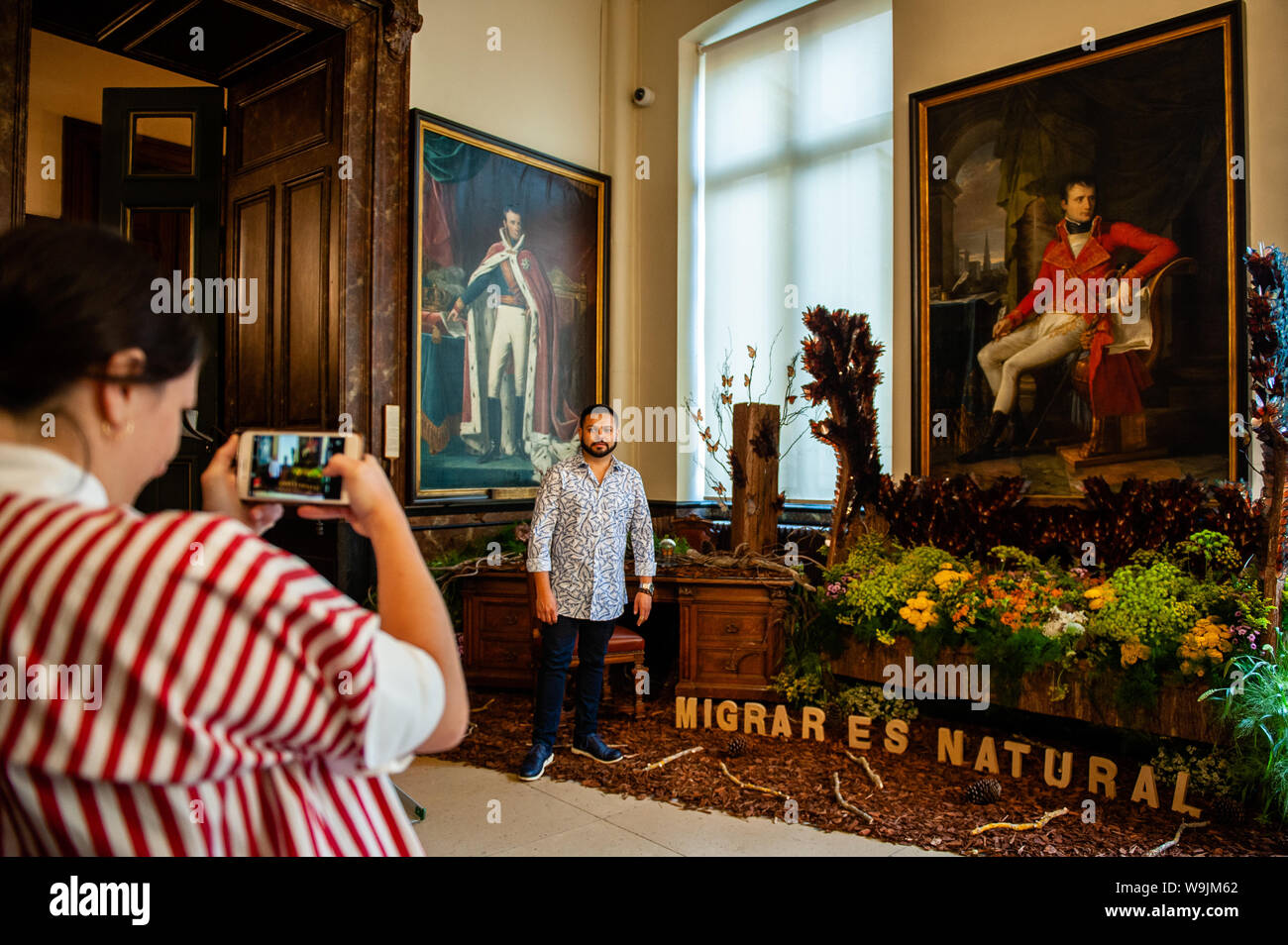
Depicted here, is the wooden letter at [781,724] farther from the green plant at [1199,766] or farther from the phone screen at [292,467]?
the phone screen at [292,467]

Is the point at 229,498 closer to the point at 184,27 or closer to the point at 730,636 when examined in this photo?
the point at 730,636

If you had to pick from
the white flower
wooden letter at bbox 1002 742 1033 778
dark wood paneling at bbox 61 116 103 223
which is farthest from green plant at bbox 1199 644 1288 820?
dark wood paneling at bbox 61 116 103 223

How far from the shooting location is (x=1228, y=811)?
3660 mm

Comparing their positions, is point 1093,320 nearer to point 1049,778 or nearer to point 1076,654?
point 1076,654

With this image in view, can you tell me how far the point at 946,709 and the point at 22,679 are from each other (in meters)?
5.18

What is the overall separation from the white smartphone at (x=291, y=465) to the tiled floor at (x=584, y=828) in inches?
109

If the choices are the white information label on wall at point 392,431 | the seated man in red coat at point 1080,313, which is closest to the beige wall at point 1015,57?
the seated man in red coat at point 1080,313

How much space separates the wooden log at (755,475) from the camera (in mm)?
6527

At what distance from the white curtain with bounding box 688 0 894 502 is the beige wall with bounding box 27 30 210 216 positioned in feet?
15.4

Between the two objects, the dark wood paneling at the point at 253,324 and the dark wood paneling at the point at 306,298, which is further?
the dark wood paneling at the point at 253,324

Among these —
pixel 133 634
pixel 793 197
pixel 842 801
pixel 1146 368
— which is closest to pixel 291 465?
pixel 133 634

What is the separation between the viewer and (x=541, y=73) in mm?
7539

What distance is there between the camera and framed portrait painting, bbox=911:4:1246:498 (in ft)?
16.6

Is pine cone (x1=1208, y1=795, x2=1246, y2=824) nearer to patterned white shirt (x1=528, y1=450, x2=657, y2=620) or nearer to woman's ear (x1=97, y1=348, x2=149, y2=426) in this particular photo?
patterned white shirt (x1=528, y1=450, x2=657, y2=620)
